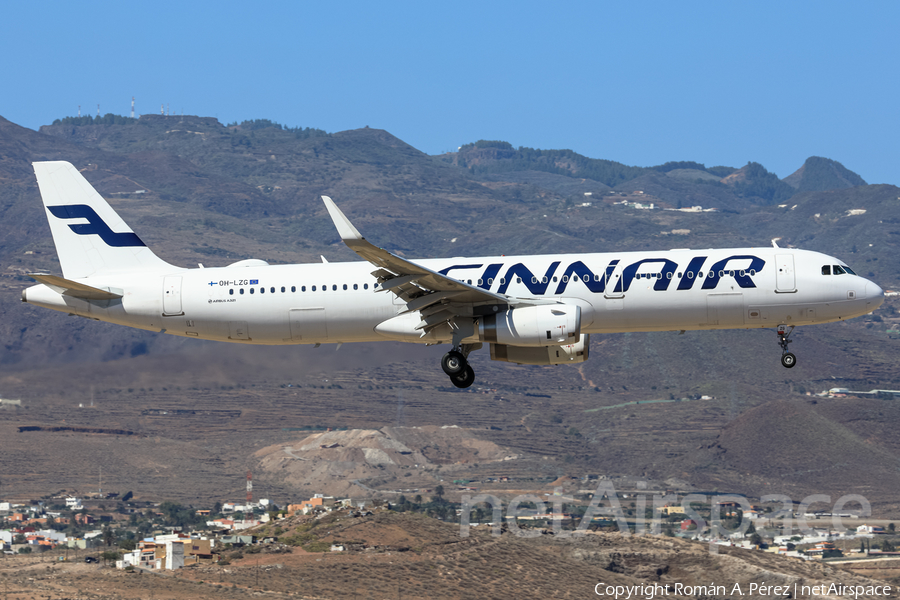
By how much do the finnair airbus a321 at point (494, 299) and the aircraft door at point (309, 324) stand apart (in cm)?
6

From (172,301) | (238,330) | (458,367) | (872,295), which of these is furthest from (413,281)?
(872,295)

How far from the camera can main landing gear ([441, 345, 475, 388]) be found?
152 feet

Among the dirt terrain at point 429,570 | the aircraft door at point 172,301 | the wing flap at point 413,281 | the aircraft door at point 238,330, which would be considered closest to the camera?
the wing flap at point 413,281

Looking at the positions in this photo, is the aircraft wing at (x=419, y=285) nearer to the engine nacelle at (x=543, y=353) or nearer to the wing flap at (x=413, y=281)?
the wing flap at (x=413, y=281)

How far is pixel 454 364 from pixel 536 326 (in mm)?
3980

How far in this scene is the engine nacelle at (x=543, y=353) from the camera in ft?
157

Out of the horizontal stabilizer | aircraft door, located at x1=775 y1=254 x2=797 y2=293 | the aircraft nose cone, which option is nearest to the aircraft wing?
aircraft door, located at x1=775 y1=254 x2=797 y2=293

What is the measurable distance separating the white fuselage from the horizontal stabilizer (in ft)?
1.05

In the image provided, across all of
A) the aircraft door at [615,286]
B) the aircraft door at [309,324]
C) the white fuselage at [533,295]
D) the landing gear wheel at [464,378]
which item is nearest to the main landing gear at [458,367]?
the landing gear wheel at [464,378]

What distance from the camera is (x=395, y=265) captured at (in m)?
43.6

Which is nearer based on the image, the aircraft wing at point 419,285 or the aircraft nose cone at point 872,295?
the aircraft wing at point 419,285

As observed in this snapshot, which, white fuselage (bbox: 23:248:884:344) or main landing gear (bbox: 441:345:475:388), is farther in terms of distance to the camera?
main landing gear (bbox: 441:345:475:388)

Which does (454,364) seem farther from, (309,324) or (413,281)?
(309,324)

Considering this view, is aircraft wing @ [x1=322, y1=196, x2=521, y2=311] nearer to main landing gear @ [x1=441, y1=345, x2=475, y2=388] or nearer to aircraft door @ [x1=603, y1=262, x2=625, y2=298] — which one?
main landing gear @ [x1=441, y1=345, x2=475, y2=388]
